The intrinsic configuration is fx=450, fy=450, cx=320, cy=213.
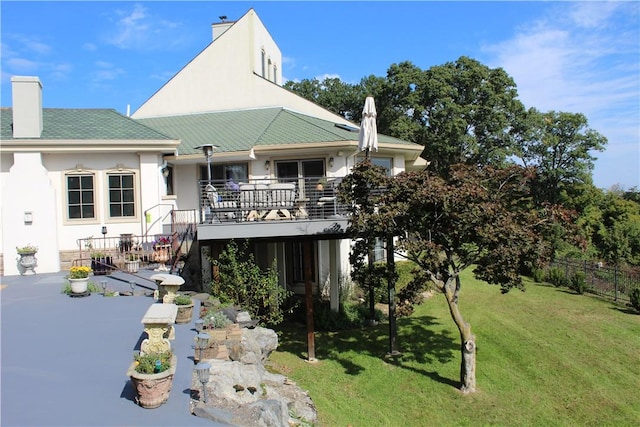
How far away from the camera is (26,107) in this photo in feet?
46.6

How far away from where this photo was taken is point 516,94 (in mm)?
33844

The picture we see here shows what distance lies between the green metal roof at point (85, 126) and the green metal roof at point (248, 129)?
5.33 feet

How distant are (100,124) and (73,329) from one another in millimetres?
9623

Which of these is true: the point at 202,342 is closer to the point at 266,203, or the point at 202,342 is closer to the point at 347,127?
the point at 266,203

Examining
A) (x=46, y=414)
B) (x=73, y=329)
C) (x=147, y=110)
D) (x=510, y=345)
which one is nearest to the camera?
(x=46, y=414)

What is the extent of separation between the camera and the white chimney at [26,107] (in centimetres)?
1403

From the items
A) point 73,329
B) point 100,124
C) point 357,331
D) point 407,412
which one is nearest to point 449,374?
point 407,412

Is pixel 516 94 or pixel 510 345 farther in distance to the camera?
pixel 516 94

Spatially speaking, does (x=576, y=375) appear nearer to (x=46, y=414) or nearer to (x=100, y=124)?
(x=46, y=414)

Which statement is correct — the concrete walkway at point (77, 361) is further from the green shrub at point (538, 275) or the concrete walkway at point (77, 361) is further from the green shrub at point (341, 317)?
the green shrub at point (538, 275)

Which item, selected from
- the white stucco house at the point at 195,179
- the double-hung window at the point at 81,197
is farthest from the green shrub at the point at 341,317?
the double-hung window at the point at 81,197

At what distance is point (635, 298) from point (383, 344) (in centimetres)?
819

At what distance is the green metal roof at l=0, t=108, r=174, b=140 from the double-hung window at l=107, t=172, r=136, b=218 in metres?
1.29

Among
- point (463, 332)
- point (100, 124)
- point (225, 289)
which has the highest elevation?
point (100, 124)
